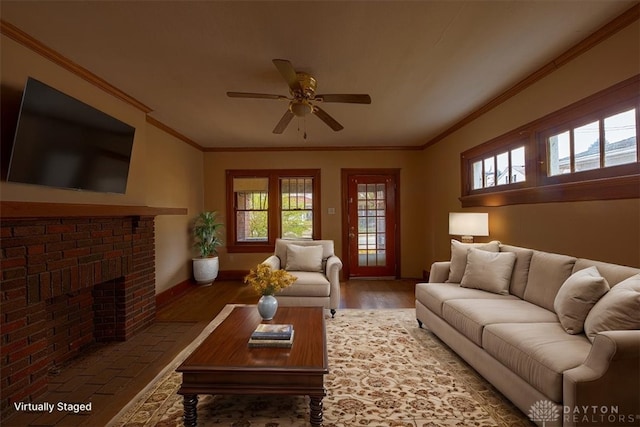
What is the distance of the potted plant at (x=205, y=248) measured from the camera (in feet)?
16.5

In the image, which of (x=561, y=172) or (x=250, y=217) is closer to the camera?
(x=561, y=172)

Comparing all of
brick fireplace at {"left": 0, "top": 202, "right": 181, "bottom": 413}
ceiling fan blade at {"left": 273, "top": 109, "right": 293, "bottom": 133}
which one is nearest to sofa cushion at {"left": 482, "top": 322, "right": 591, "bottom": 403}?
ceiling fan blade at {"left": 273, "top": 109, "right": 293, "bottom": 133}

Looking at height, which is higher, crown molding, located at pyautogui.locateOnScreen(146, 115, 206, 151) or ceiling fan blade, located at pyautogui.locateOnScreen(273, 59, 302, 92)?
crown molding, located at pyautogui.locateOnScreen(146, 115, 206, 151)

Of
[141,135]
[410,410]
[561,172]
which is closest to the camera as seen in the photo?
[410,410]

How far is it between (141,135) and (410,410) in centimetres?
380

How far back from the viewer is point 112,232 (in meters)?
2.93

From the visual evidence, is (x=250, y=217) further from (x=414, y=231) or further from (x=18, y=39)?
(x=18, y=39)

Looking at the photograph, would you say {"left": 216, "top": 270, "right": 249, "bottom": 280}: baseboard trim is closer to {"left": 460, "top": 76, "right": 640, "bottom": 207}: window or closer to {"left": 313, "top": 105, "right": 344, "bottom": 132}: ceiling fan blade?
{"left": 313, "top": 105, "right": 344, "bottom": 132}: ceiling fan blade

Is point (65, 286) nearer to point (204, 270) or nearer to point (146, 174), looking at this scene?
point (146, 174)

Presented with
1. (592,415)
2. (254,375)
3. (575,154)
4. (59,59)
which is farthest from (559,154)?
(59,59)

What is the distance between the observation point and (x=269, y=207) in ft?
19.1

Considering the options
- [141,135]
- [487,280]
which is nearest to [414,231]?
[487,280]

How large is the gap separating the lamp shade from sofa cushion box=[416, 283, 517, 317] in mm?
780

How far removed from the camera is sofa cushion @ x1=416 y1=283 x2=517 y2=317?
2688 millimetres
